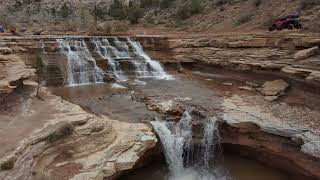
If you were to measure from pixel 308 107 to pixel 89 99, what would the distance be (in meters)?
6.52

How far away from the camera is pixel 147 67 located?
1572 centimetres

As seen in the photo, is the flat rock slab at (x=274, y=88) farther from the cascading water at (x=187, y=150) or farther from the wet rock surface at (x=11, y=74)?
the wet rock surface at (x=11, y=74)

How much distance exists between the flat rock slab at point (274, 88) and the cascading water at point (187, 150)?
306 cm

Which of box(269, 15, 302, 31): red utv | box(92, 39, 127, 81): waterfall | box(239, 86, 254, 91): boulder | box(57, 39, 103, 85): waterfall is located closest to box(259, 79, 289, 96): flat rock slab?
box(239, 86, 254, 91): boulder

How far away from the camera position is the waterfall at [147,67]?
15.3 meters

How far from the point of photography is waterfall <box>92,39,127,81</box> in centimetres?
1495

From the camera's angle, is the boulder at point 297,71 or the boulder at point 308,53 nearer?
the boulder at point 297,71

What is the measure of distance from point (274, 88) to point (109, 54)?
738cm

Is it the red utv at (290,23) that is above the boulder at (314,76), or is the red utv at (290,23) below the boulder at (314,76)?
above

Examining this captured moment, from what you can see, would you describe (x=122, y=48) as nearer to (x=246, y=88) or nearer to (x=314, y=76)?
(x=246, y=88)

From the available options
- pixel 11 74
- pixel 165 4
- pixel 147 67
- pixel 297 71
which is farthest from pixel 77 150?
pixel 165 4

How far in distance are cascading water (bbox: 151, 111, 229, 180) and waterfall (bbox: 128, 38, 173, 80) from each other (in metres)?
5.77

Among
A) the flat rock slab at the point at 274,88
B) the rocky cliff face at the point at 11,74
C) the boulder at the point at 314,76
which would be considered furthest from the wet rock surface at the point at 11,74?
the boulder at the point at 314,76

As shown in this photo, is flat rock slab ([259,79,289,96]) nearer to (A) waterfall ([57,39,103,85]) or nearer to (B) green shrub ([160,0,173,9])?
(A) waterfall ([57,39,103,85])
